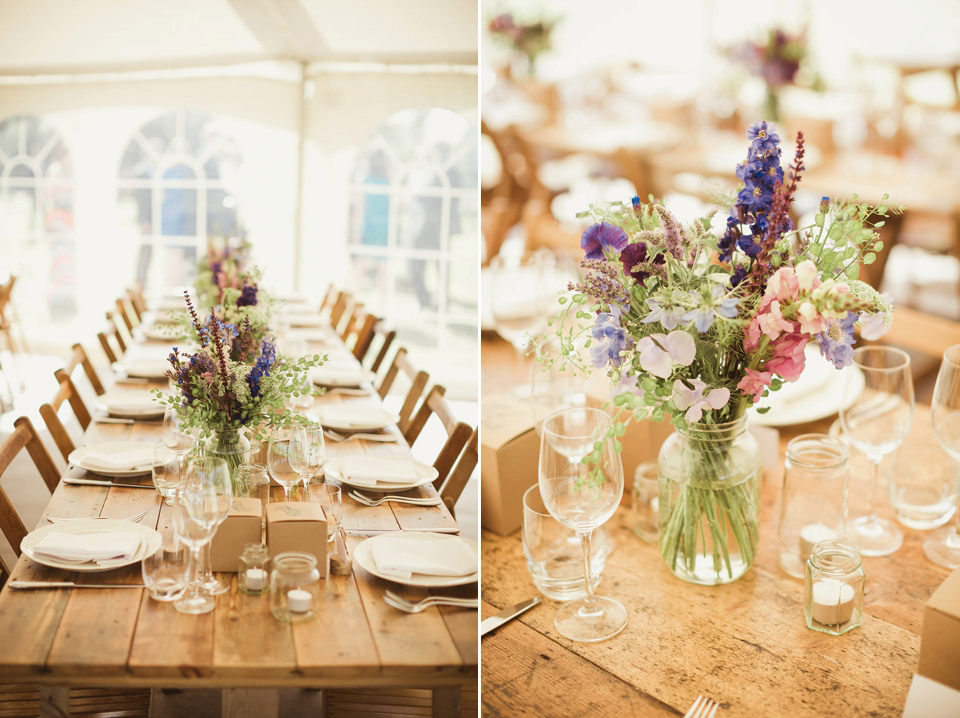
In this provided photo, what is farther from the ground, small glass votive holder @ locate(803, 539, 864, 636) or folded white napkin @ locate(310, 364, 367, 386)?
folded white napkin @ locate(310, 364, 367, 386)

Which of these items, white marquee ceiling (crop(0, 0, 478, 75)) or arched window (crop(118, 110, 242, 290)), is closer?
white marquee ceiling (crop(0, 0, 478, 75))

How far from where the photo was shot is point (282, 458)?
1.55m

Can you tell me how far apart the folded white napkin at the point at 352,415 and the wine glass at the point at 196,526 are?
3.04 feet

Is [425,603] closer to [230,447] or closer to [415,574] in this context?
[415,574]

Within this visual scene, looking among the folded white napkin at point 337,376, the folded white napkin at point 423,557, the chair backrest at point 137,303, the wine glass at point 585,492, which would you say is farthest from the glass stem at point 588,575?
the chair backrest at point 137,303

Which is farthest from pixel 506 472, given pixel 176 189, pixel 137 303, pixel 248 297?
pixel 176 189

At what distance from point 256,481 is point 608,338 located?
2.93 feet

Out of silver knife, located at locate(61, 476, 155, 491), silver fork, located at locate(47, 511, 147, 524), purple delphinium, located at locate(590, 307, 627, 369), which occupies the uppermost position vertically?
purple delphinium, located at locate(590, 307, 627, 369)

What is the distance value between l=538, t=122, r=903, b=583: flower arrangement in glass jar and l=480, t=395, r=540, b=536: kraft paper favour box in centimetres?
30

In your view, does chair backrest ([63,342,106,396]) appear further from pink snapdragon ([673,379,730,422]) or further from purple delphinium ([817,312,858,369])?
purple delphinium ([817,312,858,369])

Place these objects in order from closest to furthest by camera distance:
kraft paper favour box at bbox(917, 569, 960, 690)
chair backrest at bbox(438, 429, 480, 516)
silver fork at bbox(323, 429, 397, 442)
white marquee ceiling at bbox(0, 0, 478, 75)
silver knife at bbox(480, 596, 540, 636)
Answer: kraft paper favour box at bbox(917, 569, 960, 690)
silver knife at bbox(480, 596, 540, 636)
chair backrest at bbox(438, 429, 480, 516)
silver fork at bbox(323, 429, 397, 442)
white marquee ceiling at bbox(0, 0, 478, 75)

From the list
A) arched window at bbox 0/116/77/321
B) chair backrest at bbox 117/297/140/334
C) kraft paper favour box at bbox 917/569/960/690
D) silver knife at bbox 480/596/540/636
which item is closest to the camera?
kraft paper favour box at bbox 917/569/960/690

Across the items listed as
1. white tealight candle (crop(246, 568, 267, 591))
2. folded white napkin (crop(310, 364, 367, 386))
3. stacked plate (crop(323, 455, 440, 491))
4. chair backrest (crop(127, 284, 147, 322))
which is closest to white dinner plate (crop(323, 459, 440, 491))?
stacked plate (crop(323, 455, 440, 491))

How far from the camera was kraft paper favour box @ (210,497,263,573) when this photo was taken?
132 cm
